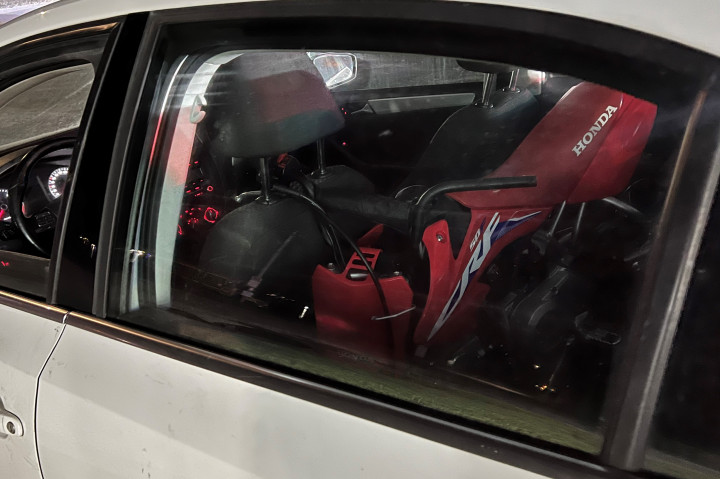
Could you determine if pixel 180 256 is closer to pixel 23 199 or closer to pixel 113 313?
pixel 113 313

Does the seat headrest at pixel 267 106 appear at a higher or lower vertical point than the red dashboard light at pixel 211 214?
higher

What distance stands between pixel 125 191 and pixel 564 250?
0.91 metres

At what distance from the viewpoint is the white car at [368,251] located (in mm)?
769

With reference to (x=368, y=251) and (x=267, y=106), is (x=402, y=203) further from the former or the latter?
(x=267, y=106)

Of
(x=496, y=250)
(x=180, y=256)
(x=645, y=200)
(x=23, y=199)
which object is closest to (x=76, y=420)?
(x=180, y=256)

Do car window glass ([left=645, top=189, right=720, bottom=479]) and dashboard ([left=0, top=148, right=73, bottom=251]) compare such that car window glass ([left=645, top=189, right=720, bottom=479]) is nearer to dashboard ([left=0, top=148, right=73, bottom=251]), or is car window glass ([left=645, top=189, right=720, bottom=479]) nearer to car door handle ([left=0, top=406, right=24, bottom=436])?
car door handle ([left=0, top=406, right=24, bottom=436])

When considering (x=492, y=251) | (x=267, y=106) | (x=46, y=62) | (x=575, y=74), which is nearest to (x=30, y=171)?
(x=46, y=62)

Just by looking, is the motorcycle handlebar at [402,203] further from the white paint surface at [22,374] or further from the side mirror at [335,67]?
the white paint surface at [22,374]

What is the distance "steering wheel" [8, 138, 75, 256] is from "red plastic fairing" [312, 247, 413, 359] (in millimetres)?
1007

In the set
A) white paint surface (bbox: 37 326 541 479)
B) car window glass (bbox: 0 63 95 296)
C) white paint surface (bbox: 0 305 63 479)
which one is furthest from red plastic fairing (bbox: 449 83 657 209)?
car window glass (bbox: 0 63 95 296)

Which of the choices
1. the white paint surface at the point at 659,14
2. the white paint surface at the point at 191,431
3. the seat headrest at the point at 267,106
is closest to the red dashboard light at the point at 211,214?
the seat headrest at the point at 267,106

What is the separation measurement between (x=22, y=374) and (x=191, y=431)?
500 millimetres

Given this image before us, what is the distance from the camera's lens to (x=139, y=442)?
3.70 ft

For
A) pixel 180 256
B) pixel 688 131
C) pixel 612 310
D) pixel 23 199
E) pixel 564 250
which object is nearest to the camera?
pixel 688 131
